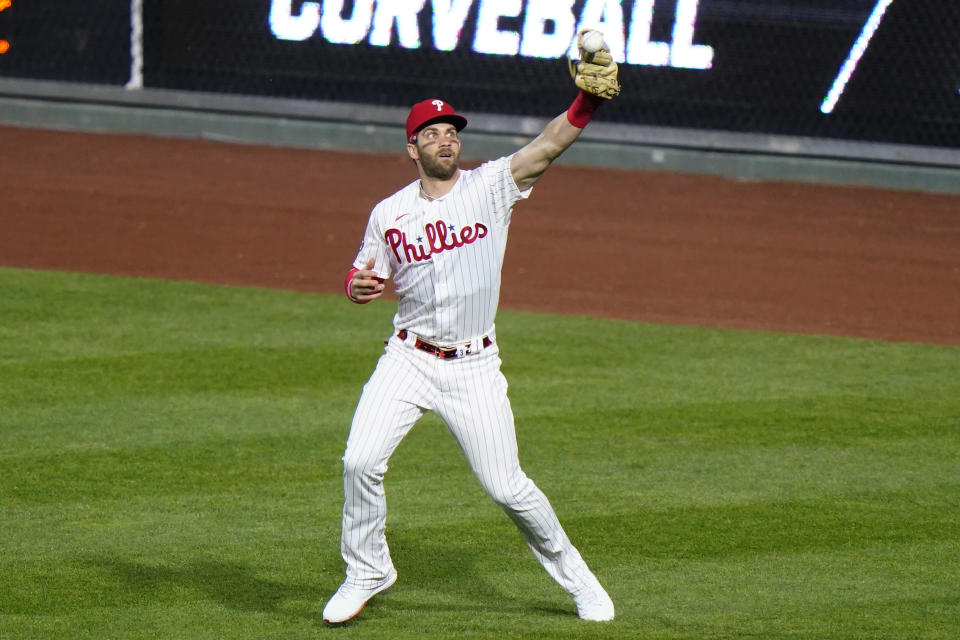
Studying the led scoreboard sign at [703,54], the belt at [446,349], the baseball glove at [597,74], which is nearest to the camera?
the baseball glove at [597,74]

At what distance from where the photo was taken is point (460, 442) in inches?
193

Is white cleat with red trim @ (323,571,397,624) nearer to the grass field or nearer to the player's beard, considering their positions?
the grass field

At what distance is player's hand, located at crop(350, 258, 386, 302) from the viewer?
16.0 ft

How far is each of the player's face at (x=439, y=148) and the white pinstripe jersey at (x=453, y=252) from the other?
9 centimetres

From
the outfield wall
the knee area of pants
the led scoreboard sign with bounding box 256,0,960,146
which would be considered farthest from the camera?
the outfield wall

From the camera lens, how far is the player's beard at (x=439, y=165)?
4.94m

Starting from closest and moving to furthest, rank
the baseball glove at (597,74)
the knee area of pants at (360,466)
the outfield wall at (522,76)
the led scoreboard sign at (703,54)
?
1. the baseball glove at (597,74)
2. the knee area of pants at (360,466)
3. the led scoreboard sign at (703,54)
4. the outfield wall at (522,76)

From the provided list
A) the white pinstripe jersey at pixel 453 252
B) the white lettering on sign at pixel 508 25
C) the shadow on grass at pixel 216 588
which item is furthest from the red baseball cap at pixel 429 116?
the white lettering on sign at pixel 508 25

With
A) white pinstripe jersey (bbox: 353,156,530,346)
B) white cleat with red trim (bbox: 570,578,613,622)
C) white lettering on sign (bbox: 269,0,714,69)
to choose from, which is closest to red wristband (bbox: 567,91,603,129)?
white pinstripe jersey (bbox: 353,156,530,346)

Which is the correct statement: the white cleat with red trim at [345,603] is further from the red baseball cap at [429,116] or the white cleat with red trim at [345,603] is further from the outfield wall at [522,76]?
the outfield wall at [522,76]

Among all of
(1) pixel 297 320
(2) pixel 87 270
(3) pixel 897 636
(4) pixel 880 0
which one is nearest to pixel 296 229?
(2) pixel 87 270

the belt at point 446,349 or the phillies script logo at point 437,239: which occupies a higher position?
the phillies script logo at point 437,239

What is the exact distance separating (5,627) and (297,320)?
4.95 m

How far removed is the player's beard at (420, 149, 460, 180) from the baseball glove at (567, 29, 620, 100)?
524 mm
